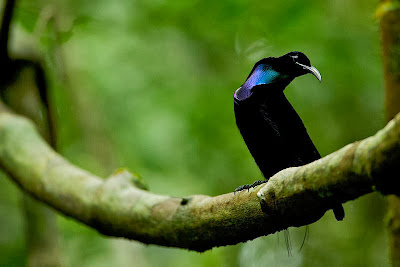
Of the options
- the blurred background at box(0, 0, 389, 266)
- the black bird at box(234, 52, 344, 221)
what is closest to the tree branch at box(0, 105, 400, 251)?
the black bird at box(234, 52, 344, 221)

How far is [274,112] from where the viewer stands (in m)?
2.61

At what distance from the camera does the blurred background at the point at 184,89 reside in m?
5.21

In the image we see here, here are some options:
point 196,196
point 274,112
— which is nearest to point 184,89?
point 274,112

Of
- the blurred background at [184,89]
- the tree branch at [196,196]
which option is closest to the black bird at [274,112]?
the tree branch at [196,196]

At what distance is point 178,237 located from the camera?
7.44 feet

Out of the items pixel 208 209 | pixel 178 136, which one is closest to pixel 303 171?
pixel 208 209

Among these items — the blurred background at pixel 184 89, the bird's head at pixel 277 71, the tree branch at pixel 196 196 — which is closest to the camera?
the tree branch at pixel 196 196

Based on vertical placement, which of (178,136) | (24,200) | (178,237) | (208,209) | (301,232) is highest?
(208,209)

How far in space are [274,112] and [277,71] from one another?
195mm

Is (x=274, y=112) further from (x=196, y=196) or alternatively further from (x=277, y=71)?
(x=196, y=196)

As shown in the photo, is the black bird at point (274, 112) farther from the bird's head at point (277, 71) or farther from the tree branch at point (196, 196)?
the tree branch at point (196, 196)

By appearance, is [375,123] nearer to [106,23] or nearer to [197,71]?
[197,71]

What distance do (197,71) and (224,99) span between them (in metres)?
0.75

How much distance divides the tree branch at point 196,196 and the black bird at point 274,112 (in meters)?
0.54
